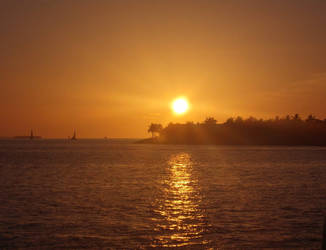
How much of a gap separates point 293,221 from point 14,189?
28.2 meters

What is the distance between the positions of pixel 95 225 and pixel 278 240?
10481 mm

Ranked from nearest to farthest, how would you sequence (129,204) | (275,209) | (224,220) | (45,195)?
(224,220) → (275,209) → (129,204) → (45,195)

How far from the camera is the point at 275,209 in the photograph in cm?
2697

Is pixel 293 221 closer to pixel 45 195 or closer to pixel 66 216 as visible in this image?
pixel 66 216

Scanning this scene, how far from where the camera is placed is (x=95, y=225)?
2195 cm

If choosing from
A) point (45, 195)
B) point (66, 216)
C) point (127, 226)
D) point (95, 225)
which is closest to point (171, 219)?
point (127, 226)

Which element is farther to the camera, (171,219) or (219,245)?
(171,219)

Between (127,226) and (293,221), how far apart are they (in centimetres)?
1037

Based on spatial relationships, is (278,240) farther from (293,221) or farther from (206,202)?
(206,202)

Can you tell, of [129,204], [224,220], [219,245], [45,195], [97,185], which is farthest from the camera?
[97,185]

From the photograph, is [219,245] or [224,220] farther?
[224,220]

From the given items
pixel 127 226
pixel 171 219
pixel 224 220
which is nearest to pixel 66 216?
pixel 127 226

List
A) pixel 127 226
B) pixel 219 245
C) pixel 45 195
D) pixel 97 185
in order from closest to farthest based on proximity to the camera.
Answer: pixel 219 245 < pixel 127 226 < pixel 45 195 < pixel 97 185

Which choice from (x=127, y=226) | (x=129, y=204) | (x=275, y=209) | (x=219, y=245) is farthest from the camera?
(x=129, y=204)
